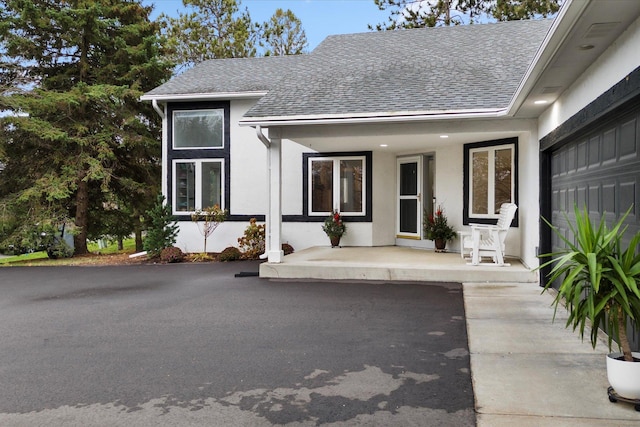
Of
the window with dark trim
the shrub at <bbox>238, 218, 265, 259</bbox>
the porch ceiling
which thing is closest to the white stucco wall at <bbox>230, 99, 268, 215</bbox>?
the window with dark trim

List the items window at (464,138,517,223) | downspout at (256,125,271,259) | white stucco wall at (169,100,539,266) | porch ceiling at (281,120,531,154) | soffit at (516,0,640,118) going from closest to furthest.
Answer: soffit at (516,0,640,118)
porch ceiling at (281,120,531,154)
downspout at (256,125,271,259)
window at (464,138,517,223)
white stucco wall at (169,100,539,266)

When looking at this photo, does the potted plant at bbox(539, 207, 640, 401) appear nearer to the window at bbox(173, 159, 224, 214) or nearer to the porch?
the porch

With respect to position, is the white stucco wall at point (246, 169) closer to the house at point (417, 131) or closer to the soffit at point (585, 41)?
the house at point (417, 131)

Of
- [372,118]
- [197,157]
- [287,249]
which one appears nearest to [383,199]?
[287,249]

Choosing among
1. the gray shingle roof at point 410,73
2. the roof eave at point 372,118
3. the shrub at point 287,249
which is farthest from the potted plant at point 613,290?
the shrub at point 287,249

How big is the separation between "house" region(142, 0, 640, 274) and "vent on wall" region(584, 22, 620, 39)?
0.6 inches

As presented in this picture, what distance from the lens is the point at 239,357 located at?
443 cm

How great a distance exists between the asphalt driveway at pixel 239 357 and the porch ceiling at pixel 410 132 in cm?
262

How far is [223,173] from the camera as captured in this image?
1310 centimetres

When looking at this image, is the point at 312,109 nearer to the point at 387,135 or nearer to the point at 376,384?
the point at 387,135

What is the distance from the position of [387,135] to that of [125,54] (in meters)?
10.7

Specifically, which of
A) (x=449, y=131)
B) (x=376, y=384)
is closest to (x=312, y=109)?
(x=449, y=131)

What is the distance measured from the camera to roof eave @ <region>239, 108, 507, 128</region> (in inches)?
316

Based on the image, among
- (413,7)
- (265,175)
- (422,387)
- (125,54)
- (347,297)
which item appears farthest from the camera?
(413,7)
